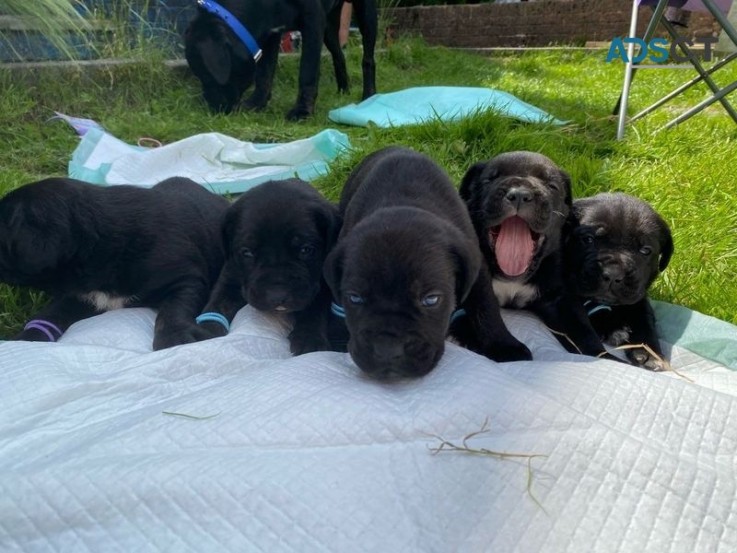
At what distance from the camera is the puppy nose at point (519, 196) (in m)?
3.11

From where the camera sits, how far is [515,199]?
312 centimetres

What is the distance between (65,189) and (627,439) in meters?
2.69

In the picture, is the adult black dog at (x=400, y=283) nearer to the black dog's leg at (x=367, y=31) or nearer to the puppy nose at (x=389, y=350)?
the puppy nose at (x=389, y=350)

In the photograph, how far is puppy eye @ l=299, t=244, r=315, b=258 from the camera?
3119 mm

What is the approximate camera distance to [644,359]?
309 cm

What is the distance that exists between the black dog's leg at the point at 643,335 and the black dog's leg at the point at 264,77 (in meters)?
5.52

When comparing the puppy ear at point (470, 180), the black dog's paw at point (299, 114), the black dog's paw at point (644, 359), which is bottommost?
A: the black dog's paw at point (644, 359)

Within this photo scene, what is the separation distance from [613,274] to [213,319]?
1.91 m

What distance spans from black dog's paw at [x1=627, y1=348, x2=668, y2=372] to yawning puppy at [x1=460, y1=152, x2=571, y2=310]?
478mm

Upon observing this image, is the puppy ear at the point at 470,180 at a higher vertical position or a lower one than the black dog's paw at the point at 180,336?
higher

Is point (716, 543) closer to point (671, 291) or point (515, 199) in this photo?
point (515, 199)

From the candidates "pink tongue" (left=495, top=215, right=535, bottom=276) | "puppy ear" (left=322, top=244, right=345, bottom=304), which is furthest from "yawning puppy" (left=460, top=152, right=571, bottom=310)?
"puppy ear" (left=322, top=244, right=345, bottom=304)

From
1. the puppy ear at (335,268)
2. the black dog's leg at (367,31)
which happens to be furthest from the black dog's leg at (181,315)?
the black dog's leg at (367,31)

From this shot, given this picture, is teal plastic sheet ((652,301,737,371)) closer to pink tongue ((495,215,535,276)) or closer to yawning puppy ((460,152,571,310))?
yawning puppy ((460,152,571,310))
